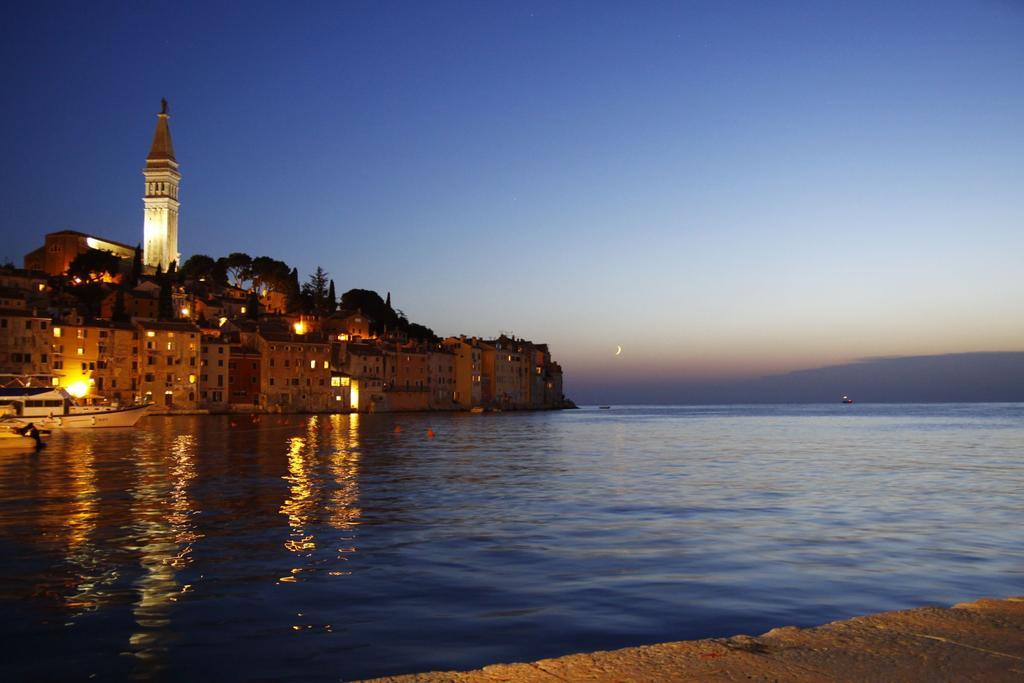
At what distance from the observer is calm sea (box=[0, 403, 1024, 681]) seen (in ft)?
24.5

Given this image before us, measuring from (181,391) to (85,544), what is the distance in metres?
92.9

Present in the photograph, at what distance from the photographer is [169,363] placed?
99.3 m

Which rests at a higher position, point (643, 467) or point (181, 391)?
point (181, 391)

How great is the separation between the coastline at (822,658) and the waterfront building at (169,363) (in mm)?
101637

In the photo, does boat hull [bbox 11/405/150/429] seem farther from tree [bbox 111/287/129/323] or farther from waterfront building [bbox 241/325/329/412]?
tree [bbox 111/287/129/323]

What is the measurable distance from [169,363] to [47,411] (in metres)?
46.4

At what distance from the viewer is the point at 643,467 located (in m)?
30.7

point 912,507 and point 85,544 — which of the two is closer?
point 85,544

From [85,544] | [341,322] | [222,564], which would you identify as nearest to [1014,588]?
[222,564]

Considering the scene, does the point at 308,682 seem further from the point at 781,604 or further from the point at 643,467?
the point at 643,467

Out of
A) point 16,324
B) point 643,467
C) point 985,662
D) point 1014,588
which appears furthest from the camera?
point 16,324

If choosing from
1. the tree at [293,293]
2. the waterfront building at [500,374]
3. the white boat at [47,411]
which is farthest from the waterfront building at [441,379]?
the white boat at [47,411]

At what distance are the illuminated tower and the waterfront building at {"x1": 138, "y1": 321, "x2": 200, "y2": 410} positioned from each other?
262 ft

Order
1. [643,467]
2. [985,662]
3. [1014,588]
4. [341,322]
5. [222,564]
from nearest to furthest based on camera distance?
[985,662], [1014,588], [222,564], [643,467], [341,322]
